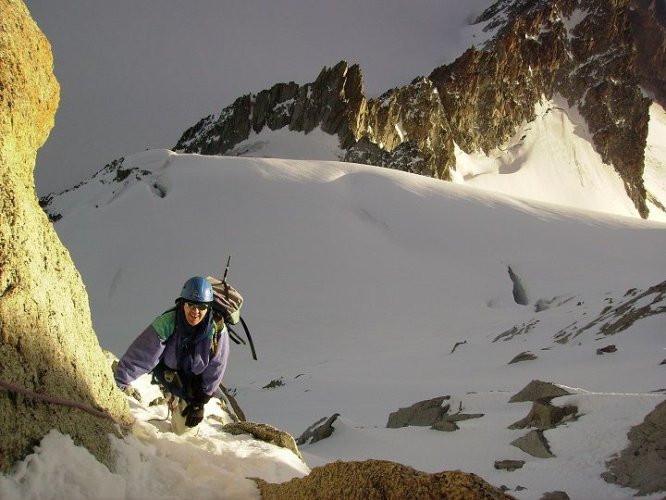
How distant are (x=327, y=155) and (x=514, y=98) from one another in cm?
3471

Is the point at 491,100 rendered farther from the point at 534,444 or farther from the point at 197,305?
the point at 197,305

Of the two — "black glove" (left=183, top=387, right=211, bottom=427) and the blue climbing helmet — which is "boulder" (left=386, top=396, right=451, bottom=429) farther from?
the blue climbing helmet

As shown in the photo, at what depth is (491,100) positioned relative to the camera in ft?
206

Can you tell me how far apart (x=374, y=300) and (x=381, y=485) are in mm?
14960

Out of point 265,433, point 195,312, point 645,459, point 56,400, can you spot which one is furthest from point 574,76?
point 56,400

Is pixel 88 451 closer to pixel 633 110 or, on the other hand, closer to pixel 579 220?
pixel 579 220

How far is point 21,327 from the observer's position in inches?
94.8

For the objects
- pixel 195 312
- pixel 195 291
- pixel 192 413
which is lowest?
pixel 192 413

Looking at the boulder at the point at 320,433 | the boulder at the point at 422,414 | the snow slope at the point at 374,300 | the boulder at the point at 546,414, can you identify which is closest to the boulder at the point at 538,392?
the snow slope at the point at 374,300

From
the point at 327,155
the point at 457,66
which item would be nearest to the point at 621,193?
the point at 457,66

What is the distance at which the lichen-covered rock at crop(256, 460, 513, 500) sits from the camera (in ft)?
6.20

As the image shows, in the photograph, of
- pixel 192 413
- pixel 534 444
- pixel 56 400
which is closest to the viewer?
pixel 56 400

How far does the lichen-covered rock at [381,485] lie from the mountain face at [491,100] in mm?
37649

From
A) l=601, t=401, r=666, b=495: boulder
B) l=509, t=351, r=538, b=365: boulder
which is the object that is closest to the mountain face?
l=509, t=351, r=538, b=365: boulder
